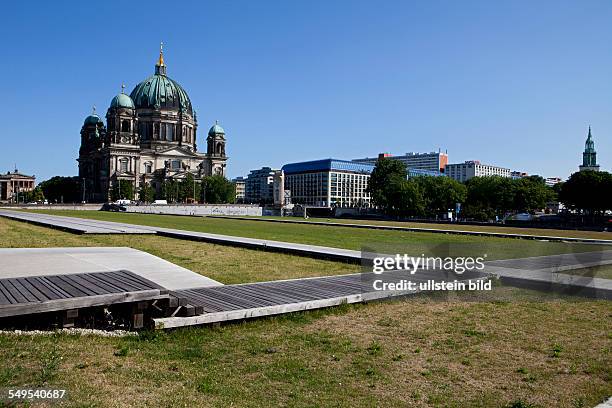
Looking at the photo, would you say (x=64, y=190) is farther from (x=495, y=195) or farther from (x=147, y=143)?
(x=495, y=195)

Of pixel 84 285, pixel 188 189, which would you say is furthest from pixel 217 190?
pixel 84 285

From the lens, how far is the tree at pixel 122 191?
13288 centimetres

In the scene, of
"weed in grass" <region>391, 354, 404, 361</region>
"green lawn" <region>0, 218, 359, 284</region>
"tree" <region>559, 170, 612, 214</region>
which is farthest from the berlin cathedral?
"weed in grass" <region>391, 354, 404, 361</region>

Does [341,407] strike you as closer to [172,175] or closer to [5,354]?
[5,354]

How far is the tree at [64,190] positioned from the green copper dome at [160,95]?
104 feet

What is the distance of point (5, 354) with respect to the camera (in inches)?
A: 267

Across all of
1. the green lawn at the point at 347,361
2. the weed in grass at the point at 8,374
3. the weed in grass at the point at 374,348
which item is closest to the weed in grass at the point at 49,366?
the green lawn at the point at 347,361

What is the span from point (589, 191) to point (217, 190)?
9239 centimetres

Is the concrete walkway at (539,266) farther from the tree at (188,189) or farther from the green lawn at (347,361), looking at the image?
the tree at (188,189)

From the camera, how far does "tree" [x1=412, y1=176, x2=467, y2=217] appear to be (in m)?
105

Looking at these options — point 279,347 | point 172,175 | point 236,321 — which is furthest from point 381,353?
point 172,175

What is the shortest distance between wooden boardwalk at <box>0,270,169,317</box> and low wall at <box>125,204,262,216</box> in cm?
8587

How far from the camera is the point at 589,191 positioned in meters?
91.8

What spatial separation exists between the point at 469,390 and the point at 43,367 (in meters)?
5.31
